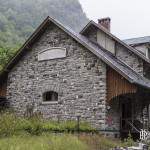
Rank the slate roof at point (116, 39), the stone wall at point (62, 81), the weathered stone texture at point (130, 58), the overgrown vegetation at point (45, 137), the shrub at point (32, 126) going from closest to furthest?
the overgrown vegetation at point (45, 137) → the shrub at point (32, 126) → the stone wall at point (62, 81) → the slate roof at point (116, 39) → the weathered stone texture at point (130, 58)

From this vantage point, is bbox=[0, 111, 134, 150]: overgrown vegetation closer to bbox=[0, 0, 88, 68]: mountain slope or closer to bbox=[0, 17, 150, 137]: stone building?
bbox=[0, 17, 150, 137]: stone building

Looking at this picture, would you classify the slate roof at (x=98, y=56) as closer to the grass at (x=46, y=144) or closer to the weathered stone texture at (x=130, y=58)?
the weathered stone texture at (x=130, y=58)

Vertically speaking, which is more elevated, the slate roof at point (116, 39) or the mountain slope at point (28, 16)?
the mountain slope at point (28, 16)

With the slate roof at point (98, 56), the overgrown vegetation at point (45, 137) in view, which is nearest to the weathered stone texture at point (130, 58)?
the slate roof at point (98, 56)

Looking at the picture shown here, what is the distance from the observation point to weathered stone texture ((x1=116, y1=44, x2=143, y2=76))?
77.9ft

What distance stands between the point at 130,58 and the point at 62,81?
15.1 ft

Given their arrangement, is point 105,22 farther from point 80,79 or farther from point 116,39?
point 80,79

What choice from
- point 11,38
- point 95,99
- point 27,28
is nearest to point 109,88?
point 95,99

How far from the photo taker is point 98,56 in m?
20.7

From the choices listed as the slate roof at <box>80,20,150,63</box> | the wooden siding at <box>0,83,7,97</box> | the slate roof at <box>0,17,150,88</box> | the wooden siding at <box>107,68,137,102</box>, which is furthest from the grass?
the wooden siding at <box>0,83,7,97</box>

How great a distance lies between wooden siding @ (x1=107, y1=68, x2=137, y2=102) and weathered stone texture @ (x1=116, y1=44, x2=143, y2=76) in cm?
338

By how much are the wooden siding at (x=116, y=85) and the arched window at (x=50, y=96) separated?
12.2 ft

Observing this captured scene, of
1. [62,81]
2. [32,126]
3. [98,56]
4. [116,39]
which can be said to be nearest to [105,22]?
[116,39]

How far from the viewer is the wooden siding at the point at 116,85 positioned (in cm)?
2005
